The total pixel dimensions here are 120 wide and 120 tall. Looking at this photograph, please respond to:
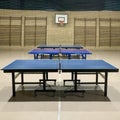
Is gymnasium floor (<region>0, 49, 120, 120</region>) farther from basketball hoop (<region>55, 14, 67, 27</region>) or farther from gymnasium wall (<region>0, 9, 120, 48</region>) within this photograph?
basketball hoop (<region>55, 14, 67, 27</region>)

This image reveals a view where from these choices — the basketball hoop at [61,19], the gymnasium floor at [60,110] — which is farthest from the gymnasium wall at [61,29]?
the gymnasium floor at [60,110]

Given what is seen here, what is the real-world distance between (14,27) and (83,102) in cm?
1436

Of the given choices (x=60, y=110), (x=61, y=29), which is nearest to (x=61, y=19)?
(x=61, y=29)

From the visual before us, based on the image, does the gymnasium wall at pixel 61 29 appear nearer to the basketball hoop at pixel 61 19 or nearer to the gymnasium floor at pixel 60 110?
the basketball hoop at pixel 61 19

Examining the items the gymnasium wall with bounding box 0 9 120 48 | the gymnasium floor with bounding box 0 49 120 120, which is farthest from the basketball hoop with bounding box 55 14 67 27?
the gymnasium floor with bounding box 0 49 120 120

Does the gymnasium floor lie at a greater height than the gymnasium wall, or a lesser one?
lesser

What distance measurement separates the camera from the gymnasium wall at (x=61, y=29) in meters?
19.1

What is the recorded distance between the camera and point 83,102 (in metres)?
5.65

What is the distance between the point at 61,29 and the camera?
1917 cm

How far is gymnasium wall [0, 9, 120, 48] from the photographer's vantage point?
19062mm

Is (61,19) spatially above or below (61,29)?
above

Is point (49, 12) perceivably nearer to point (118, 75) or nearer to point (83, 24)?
point (83, 24)

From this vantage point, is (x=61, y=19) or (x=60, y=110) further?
(x=61, y=19)

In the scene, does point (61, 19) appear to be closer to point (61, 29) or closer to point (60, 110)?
point (61, 29)
